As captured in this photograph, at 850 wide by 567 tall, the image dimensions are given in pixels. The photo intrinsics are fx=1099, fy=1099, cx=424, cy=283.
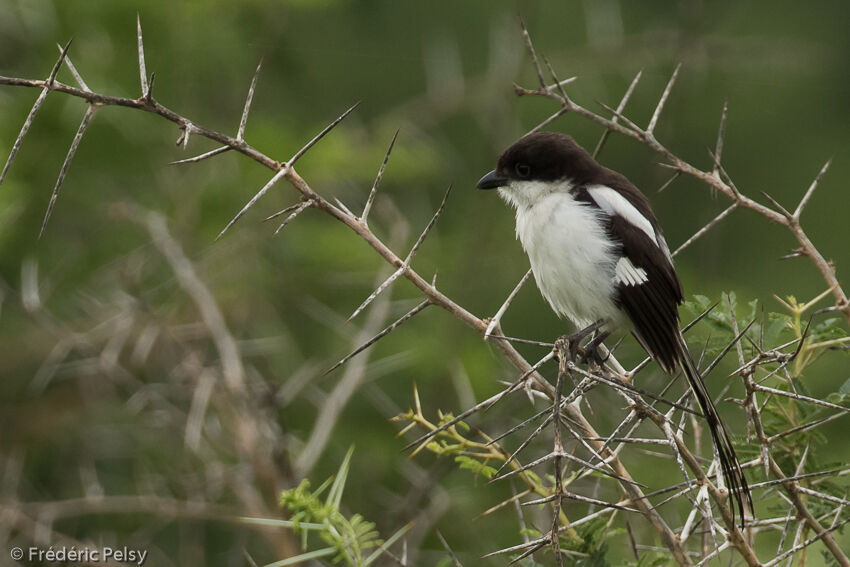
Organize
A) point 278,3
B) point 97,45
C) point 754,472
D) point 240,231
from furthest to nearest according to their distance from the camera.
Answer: point 278,3 < point 97,45 < point 240,231 < point 754,472

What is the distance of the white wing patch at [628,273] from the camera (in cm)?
362

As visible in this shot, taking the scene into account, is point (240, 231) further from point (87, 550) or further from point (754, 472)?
point (754, 472)

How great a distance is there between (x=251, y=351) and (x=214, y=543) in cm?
295

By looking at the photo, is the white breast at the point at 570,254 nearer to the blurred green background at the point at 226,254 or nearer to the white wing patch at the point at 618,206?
the white wing patch at the point at 618,206

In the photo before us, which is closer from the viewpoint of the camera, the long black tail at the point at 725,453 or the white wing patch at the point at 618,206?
the long black tail at the point at 725,453

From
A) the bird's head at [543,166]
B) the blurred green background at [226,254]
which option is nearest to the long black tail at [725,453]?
the bird's head at [543,166]

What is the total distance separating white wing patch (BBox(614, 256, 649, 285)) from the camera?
3621mm

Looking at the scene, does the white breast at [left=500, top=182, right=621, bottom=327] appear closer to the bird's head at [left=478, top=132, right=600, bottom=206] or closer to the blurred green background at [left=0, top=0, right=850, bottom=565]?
the bird's head at [left=478, top=132, right=600, bottom=206]

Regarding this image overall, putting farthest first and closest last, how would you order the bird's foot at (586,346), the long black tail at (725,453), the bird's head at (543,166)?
the bird's head at (543,166) < the bird's foot at (586,346) < the long black tail at (725,453)

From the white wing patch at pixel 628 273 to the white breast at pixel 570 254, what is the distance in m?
0.02

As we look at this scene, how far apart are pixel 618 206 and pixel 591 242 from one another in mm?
178

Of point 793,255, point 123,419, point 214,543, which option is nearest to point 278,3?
point 123,419

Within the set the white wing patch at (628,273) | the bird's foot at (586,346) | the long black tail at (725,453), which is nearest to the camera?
the long black tail at (725,453)

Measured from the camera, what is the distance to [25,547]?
197 inches
